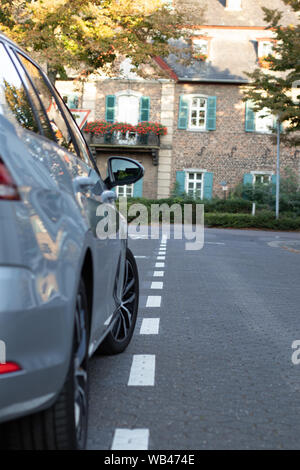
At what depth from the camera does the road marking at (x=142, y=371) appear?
3.96 metres

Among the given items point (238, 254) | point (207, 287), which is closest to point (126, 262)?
point (207, 287)

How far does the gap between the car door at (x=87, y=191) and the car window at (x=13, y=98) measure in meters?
0.18

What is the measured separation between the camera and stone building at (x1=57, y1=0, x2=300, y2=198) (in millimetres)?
37469

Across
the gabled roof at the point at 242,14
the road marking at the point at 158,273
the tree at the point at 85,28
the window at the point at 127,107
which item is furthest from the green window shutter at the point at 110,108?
the road marking at the point at 158,273

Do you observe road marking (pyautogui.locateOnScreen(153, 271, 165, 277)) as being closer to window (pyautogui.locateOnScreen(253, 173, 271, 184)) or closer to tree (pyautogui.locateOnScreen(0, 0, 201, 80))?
tree (pyautogui.locateOnScreen(0, 0, 201, 80))

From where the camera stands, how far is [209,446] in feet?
9.50

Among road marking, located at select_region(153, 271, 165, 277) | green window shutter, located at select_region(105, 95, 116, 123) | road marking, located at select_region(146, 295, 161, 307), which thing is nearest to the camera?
road marking, located at select_region(146, 295, 161, 307)

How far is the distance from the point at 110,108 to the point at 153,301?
3081 cm

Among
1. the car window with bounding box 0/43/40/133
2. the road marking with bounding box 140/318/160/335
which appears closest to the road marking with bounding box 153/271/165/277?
the road marking with bounding box 140/318/160/335

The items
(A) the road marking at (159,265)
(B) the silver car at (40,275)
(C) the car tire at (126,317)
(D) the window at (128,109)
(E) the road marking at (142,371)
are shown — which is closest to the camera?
(B) the silver car at (40,275)

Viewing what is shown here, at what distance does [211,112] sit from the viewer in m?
37.8

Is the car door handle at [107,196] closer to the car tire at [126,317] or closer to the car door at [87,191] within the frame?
the car door at [87,191]

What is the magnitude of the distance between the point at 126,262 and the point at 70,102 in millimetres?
33823

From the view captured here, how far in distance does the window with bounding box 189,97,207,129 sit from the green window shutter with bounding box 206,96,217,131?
260 millimetres
